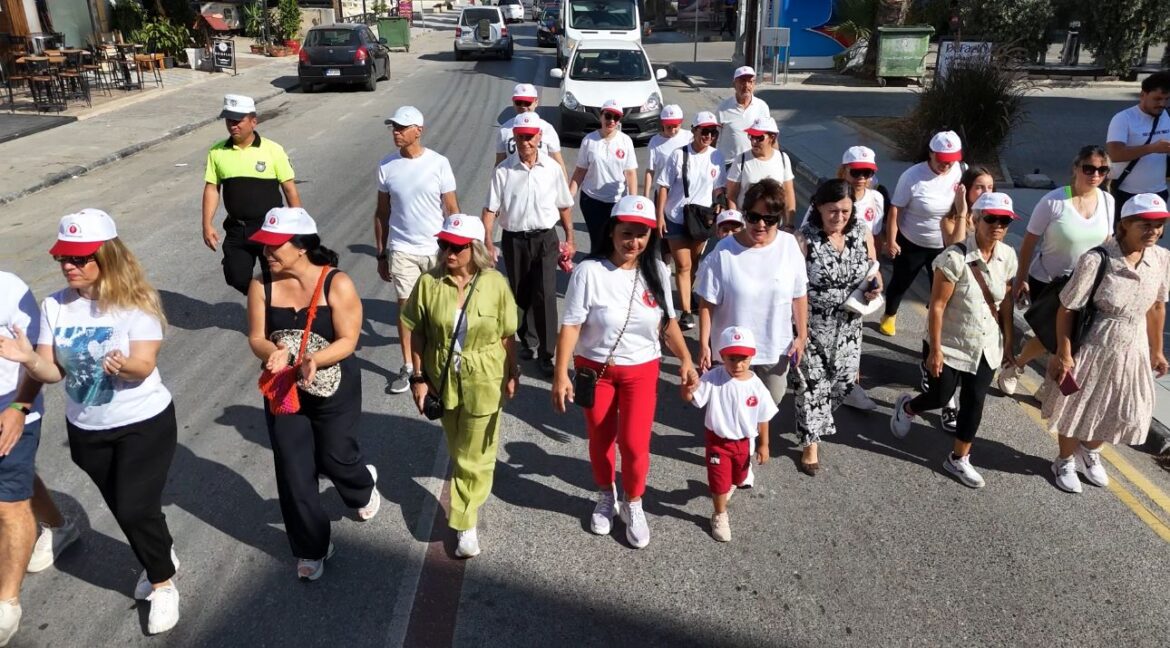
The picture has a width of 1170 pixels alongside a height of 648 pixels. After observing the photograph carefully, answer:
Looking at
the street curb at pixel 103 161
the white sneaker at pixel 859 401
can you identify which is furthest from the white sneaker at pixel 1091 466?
the street curb at pixel 103 161

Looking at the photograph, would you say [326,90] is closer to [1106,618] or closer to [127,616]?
[127,616]

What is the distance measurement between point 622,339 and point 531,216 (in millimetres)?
2141

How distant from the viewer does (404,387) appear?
6.07 m

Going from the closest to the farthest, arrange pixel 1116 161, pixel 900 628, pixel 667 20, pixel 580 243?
pixel 900 628
pixel 1116 161
pixel 580 243
pixel 667 20

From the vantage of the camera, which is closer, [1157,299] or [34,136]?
[1157,299]

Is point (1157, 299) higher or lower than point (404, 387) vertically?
higher

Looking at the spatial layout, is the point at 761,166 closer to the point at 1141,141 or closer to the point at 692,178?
the point at 692,178

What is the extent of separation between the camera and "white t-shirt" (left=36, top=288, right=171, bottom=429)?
3412mm

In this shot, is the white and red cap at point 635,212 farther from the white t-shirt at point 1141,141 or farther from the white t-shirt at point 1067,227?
the white t-shirt at point 1141,141

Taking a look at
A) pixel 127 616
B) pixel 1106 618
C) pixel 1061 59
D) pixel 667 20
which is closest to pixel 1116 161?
pixel 1106 618

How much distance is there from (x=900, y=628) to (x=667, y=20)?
4774cm

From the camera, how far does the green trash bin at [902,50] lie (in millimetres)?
20641

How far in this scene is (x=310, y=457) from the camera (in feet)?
12.8

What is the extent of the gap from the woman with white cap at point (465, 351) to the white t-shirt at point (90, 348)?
1193 millimetres
